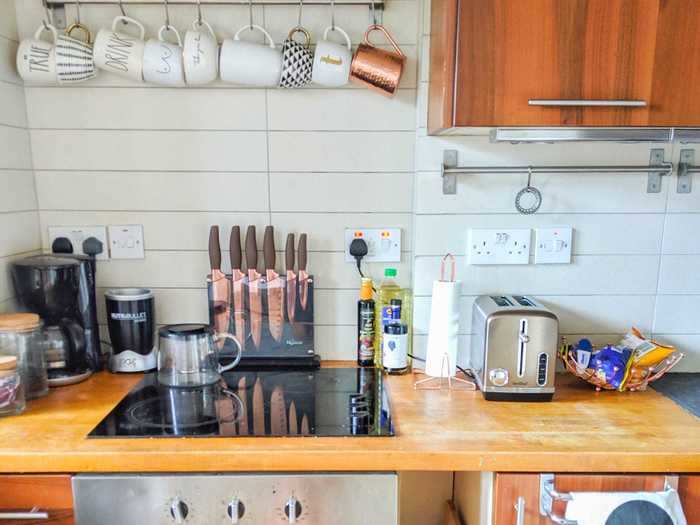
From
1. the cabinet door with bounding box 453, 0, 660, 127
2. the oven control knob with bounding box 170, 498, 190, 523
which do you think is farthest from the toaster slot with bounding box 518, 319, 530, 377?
A: the oven control knob with bounding box 170, 498, 190, 523

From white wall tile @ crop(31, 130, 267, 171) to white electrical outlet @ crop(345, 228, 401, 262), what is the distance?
1.07ft

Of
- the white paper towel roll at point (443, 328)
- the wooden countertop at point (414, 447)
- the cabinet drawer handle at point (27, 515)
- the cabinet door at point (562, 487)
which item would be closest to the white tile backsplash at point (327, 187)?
the white paper towel roll at point (443, 328)

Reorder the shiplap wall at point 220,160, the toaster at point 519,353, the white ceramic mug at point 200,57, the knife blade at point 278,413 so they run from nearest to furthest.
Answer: the knife blade at point 278,413 → the toaster at point 519,353 → the white ceramic mug at point 200,57 → the shiplap wall at point 220,160

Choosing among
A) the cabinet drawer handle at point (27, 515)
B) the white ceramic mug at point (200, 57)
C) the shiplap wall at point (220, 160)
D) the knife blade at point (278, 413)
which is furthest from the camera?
the shiplap wall at point (220, 160)

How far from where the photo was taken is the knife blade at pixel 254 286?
4.76ft

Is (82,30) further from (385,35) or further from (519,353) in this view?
(519,353)

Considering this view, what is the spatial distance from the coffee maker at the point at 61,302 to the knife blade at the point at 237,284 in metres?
0.37

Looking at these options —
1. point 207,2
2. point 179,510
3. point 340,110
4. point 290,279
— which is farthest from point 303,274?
point 207,2

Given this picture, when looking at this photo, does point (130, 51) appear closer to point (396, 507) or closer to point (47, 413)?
point (47, 413)

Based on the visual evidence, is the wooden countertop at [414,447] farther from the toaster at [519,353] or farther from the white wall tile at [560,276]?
the white wall tile at [560,276]

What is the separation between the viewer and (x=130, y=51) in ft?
4.38

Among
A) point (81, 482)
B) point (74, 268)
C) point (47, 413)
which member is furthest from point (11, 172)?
point (81, 482)

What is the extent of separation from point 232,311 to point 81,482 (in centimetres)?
58

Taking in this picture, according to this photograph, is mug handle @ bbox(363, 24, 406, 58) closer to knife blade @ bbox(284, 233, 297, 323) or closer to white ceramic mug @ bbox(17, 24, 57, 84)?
knife blade @ bbox(284, 233, 297, 323)
